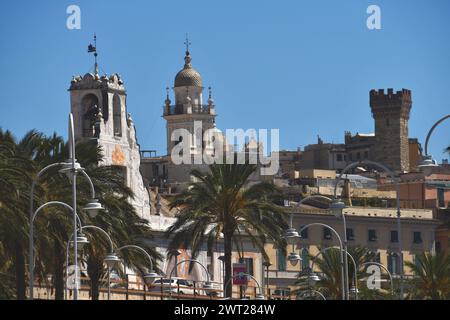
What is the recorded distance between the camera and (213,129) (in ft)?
549

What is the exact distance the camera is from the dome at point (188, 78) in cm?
17225

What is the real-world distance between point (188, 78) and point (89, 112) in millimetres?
56819

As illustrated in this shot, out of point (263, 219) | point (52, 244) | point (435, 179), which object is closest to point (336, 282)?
point (263, 219)

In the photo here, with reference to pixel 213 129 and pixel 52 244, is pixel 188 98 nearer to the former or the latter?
pixel 213 129

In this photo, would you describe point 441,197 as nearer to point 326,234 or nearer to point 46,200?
point 326,234

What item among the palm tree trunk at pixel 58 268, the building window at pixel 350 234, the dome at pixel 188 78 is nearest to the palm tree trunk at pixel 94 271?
the palm tree trunk at pixel 58 268

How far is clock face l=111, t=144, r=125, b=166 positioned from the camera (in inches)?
4515

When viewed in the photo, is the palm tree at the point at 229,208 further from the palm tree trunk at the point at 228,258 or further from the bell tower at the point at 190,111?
the bell tower at the point at 190,111

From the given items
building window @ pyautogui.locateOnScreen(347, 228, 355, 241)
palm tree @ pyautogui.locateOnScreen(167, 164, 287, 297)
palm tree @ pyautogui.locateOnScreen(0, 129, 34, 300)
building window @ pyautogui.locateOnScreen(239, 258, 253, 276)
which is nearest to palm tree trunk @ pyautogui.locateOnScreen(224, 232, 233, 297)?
palm tree @ pyautogui.locateOnScreen(167, 164, 287, 297)

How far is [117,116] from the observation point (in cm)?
11644

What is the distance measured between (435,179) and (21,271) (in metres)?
96.1

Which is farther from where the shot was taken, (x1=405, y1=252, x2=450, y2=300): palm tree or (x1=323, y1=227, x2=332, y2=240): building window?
(x1=323, y1=227, x2=332, y2=240): building window

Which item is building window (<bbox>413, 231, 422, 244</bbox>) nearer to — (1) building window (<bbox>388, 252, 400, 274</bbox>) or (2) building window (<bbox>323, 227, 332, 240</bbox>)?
(1) building window (<bbox>388, 252, 400, 274</bbox>)
